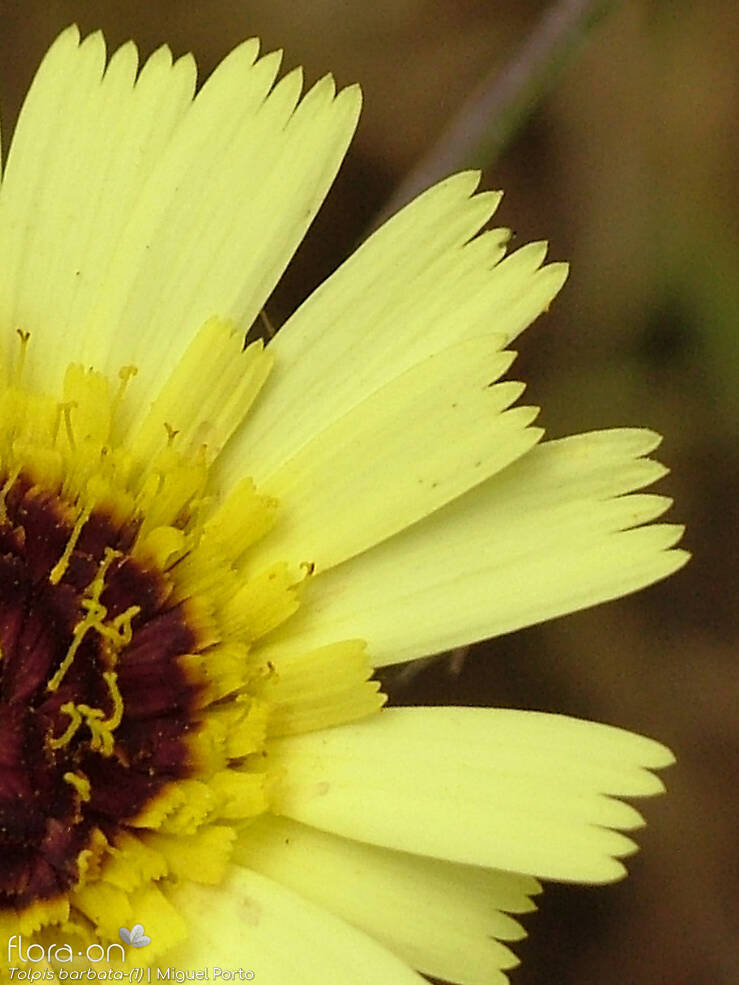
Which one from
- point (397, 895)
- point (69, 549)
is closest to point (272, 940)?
point (397, 895)

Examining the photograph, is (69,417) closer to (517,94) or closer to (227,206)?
(227,206)

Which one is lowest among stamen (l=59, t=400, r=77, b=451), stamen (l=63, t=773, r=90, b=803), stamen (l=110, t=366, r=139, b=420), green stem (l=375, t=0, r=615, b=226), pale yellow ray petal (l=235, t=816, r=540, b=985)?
pale yellow ray petal (l=235, t=816, r=540, b=985)

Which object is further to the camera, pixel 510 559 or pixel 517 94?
pixel 517 94

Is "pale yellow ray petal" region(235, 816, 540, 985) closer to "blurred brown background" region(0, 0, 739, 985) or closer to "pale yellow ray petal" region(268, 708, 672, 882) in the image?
"pale yellow ray petal" region(268, 708, 672, 882)

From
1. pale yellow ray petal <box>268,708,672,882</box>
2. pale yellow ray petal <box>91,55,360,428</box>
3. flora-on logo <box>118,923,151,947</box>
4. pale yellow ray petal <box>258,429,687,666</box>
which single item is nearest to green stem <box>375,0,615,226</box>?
pale yellow ray petal <box>91,55,360,428</box>

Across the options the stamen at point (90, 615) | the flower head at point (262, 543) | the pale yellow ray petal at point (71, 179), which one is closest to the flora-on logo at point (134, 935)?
the flower head at point (262, 543)

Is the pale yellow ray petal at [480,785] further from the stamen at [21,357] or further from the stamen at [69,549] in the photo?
the stamen at [21,357]
